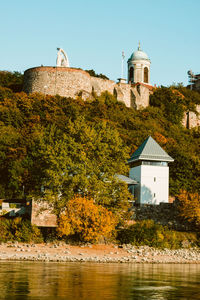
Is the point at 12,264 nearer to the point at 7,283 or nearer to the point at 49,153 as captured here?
the point at 7,283

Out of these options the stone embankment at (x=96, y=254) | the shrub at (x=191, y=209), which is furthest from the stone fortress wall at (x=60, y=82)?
the stone embankment at (x=96, y=254)

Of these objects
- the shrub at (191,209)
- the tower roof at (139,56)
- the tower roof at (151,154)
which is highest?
the tower roof at (139,56)

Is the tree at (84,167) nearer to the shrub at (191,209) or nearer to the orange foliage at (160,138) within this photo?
the shrub at (191,209)

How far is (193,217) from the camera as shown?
31875 mm

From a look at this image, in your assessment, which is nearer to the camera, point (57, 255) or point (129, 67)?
point (57, 255)

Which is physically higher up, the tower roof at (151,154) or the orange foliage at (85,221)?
the tower roof at (151,154)

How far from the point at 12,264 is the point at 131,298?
790 centimetres

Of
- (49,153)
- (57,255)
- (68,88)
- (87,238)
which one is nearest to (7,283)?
(57,255)

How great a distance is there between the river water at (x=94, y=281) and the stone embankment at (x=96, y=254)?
1.68 m

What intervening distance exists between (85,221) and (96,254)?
2566 mm

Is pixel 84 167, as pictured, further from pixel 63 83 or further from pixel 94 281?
pixel 63 83

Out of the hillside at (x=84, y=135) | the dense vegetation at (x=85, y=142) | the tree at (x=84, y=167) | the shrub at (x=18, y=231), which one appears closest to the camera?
the shrub at (x=18, y=231)

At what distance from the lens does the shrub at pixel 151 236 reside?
29.2 m

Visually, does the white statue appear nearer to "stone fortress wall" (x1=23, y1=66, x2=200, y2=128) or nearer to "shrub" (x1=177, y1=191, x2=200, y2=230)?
"stone fortress wall" (x1=23, y1=66, x2=200, y2=128)
